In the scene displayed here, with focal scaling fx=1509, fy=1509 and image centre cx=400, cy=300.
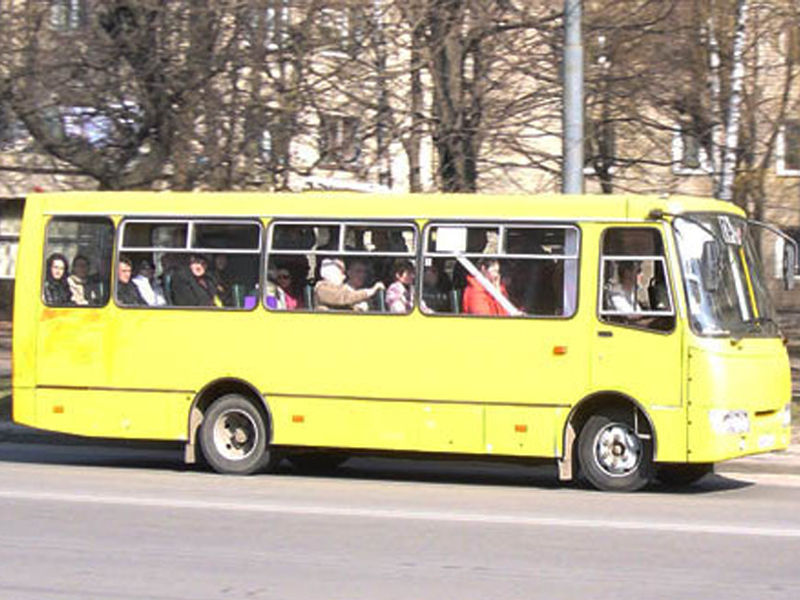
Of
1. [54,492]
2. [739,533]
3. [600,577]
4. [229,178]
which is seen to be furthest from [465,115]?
[600,577]

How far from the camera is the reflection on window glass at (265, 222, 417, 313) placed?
13.4 metres

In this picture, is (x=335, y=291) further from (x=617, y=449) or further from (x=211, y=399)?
(x=617, y=449)

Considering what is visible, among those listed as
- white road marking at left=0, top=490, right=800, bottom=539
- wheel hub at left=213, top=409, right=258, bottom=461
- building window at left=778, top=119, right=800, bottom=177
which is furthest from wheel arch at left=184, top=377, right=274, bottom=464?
building window at left=778, top=119, right=800, bottom=177

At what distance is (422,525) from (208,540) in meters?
1.58

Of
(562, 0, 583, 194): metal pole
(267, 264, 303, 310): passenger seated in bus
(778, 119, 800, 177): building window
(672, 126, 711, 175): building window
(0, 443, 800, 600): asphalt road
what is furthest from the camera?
(778, 119, 800, 177): building window

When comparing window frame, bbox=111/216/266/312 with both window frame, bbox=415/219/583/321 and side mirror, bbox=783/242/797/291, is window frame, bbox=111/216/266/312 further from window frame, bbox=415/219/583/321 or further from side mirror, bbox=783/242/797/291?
side mirror, bbox=783/242/797/291

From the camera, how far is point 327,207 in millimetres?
13609

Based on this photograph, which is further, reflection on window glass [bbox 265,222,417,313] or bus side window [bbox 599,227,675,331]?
reflection on window glass [bbox 265,222,417,313]

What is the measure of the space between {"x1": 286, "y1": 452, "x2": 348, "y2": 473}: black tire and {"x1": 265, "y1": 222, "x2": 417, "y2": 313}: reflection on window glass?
1.91 m

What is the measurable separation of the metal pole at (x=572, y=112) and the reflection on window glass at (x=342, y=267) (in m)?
2.69

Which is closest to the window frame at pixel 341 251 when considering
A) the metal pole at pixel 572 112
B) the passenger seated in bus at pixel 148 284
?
the passenger seated in bus at pixel 148 284

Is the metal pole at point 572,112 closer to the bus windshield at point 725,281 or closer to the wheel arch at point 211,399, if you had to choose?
the bus windshield at point 725,281

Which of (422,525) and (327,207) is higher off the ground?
(327,207)

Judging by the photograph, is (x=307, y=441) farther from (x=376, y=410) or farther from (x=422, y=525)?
(x=422, y=525)
